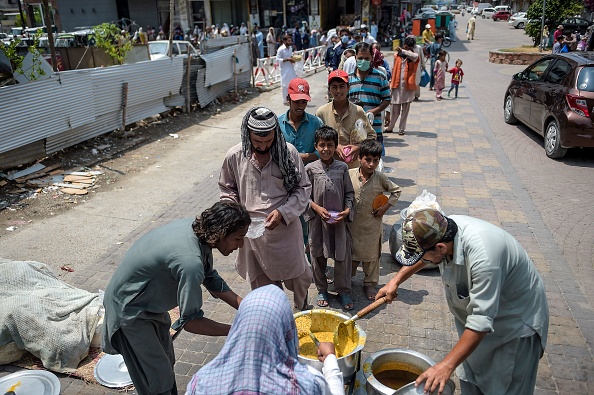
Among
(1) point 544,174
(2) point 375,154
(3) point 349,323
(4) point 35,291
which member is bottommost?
(1) point 544,174

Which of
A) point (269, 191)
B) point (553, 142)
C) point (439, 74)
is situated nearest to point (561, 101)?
point (553, 142)

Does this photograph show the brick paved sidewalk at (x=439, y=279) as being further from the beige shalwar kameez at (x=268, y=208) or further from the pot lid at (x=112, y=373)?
the beige shalwar kameez at (x=268, y=208)

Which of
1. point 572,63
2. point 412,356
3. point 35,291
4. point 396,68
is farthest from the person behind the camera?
Answer: point 396,68

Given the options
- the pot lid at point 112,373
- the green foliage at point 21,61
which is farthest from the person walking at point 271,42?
the pot lid at point 112,373

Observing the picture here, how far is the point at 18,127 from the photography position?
280 inches

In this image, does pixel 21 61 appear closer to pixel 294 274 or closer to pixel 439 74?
pixel 294 274

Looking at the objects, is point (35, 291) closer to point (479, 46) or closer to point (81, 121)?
point (81, 121)

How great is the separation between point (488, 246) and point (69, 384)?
3163 mm

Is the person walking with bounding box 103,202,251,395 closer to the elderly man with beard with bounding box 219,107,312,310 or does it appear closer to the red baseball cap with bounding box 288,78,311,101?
the elderly man with beard with bounding box 219,107,312,310

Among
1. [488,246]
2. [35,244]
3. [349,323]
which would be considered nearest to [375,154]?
[349,323]

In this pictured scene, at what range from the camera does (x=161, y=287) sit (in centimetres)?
254

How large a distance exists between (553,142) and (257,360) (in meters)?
8.23

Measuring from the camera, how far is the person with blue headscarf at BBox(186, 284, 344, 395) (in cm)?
181

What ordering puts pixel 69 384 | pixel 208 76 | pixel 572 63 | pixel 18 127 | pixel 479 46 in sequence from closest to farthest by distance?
pixel 69 384 < pixel 18 127 < pixel 572 63 < pixel 208 76 < pixel 479 46
